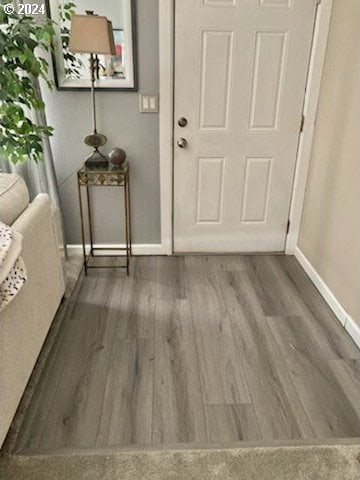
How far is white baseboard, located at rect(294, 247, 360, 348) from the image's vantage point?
2.07 m

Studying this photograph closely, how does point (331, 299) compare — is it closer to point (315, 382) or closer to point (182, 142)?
point (315, 382)

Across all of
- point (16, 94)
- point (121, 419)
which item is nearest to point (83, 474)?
point (121, 419)

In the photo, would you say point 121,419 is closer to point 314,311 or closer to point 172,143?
point 314,311

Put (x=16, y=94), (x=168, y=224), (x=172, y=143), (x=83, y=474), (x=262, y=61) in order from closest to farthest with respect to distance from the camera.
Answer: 1. (x=83, y=474)
2. (x=16, y=94)
3. (x=262, y=61)
4. (x=172, y=143)
5. (x=168, y=224)

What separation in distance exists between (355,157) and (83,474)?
1.97 meters

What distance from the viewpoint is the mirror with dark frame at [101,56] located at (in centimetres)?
231

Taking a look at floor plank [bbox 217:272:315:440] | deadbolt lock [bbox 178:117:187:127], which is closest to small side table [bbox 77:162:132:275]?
deadbolt lock [bbox 178:117:187:127]

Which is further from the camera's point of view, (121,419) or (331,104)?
(331,104)

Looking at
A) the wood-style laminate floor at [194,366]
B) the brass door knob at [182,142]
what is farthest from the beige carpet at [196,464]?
the brass door knob at [182,142]

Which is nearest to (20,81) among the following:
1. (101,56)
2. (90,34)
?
(90,34)

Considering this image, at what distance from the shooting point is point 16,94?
197 cm

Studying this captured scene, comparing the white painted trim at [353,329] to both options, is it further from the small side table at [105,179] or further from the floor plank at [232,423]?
the small side table at [105,179]

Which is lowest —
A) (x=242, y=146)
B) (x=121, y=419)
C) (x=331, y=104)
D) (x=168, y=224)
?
(x=121, y=419)

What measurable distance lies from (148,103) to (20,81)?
0.80 meters
